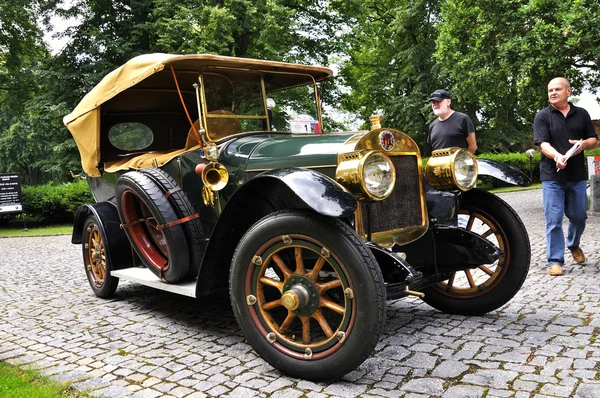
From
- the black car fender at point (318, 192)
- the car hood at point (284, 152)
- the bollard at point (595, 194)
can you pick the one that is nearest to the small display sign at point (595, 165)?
the bollard at point (595, 194)

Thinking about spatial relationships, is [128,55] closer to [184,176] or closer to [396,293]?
[184,176]

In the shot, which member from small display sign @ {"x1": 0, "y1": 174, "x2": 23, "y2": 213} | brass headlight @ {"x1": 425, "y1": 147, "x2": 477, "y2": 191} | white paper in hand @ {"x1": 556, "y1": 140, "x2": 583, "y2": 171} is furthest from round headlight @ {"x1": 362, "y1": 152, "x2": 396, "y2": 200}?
small display sign @ {"x1": 0, "y1": 174, "x2": 23, "y2": 213}

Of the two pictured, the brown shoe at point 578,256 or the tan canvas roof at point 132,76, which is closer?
the tan canvas roof at point 132,76

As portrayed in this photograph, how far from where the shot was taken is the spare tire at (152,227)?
13.1 ft

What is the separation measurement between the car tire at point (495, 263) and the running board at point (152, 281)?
1.97m

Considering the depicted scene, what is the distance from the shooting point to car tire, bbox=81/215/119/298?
5.20m

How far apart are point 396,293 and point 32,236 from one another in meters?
13.3

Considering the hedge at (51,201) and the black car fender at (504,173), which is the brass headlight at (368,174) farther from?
the hedge at (51,201)

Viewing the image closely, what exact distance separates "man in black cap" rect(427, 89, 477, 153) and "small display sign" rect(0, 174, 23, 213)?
1445 cm

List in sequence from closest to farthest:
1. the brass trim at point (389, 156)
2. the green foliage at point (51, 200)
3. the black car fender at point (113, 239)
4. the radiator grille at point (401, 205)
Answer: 1. the brass trim at point (389, 156)
2. the radiator grille at point (401, 205)
3. the black car fender at point (113, 239)
4. the green foliage at point (51, 200)

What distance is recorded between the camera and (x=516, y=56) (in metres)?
10.3

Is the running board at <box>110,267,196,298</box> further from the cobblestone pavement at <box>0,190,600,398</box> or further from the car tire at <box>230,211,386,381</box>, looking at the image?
the car tire at <box>230,211,386,381</box>

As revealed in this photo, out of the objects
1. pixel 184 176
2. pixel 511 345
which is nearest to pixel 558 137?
pixel 511 345

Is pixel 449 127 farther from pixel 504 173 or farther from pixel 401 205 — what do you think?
pixel 401 205
